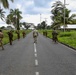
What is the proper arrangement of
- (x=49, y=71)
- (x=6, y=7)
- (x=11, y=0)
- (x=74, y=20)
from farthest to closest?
(x=74, y=20) < (x=11, y=0) < (x=6, y=7) < (x=49, y=71)

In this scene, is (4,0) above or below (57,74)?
above

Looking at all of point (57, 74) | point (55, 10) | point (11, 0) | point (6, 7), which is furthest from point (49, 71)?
point (55, 10)

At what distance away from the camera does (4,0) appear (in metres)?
38.2

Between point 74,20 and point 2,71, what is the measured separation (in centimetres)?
7583

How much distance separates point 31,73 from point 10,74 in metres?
0.84

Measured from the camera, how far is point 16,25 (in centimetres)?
12888

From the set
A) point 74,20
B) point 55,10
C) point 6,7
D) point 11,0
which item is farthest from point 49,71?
point 55,10

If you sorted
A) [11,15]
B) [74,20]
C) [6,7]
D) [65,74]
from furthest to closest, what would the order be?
[11,15]
[74,20]
[6,7]
[65,74]

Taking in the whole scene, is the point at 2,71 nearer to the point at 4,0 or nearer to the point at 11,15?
the point at 4,0

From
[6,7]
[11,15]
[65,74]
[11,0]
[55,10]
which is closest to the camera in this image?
[65,74]

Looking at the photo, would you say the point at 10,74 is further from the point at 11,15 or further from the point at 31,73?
the point at 11,15

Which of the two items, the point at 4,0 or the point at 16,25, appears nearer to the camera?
the point at 4,0

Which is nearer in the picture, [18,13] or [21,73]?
[21,73]

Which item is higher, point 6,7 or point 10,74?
point 6,7
